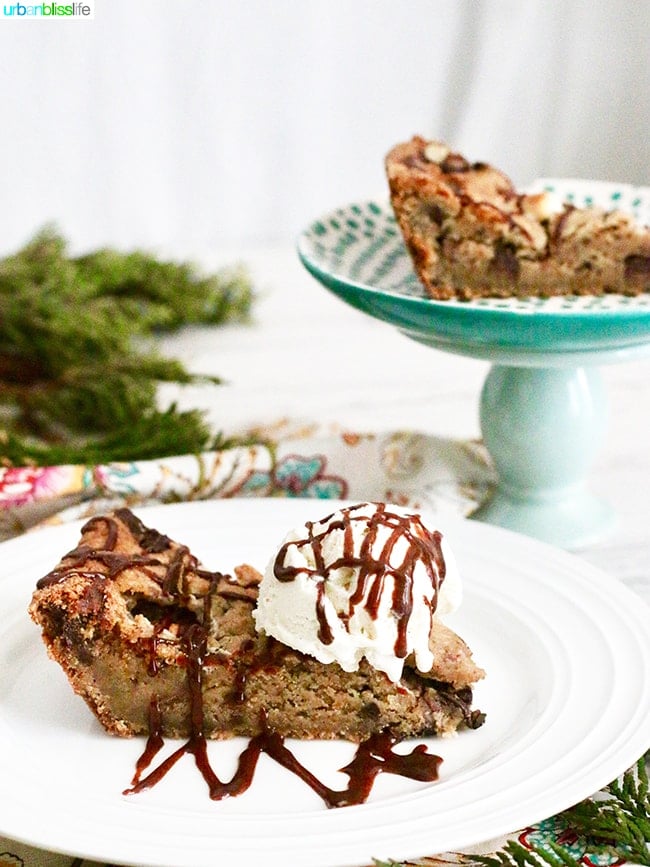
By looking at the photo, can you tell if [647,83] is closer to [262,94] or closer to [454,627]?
[262,94]

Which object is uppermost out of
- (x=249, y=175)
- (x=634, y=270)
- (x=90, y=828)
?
(x=634, y=270)

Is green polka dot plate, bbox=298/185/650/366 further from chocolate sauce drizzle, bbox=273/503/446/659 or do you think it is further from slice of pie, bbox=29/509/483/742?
slice of pie, bbox=29/509/483/742

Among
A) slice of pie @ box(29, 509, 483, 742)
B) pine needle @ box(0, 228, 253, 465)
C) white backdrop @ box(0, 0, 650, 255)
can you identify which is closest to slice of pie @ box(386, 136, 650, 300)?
pine needle @ box(0, 228, 253, 465)

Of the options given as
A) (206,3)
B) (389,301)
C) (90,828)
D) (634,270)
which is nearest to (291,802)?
(90,828)

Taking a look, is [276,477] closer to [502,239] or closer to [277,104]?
[502,239]

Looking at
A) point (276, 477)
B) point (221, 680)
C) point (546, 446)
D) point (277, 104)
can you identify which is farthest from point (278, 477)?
point (277, 104)
